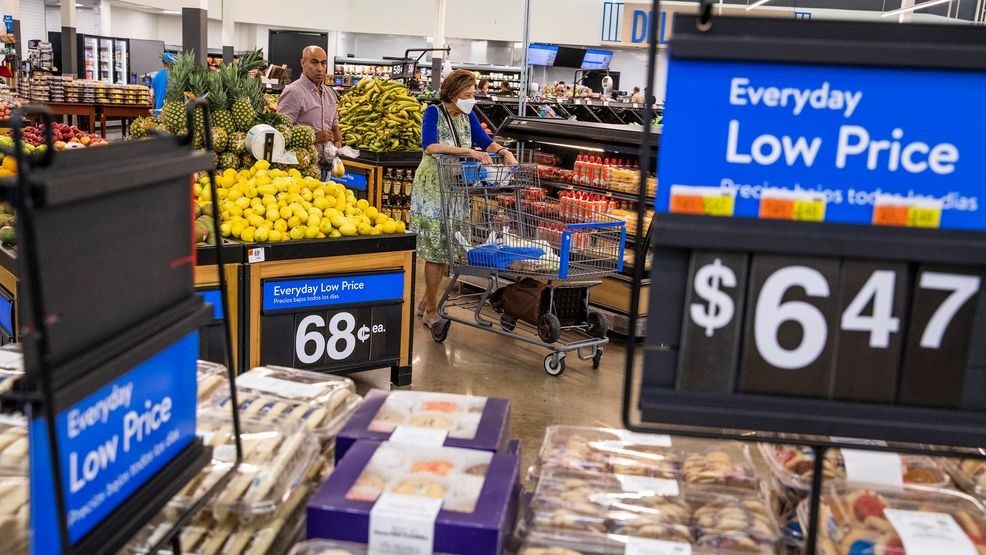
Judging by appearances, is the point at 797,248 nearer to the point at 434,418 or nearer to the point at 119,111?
the point at 434,418

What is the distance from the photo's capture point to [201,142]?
4.89 m

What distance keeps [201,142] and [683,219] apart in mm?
4210

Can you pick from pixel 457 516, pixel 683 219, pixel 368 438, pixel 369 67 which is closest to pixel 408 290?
pixel 368 438

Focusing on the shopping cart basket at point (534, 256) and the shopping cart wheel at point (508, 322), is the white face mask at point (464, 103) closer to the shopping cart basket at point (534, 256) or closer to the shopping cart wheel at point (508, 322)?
the shopping cart basket at point (534, 256)

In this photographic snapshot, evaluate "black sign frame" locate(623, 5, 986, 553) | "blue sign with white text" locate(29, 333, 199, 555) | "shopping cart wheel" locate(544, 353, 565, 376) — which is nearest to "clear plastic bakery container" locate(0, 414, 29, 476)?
"blue sign with white text" locate(29, 333, 199, 555)

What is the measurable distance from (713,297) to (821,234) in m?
0.16

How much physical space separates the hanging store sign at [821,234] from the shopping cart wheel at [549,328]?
416cm

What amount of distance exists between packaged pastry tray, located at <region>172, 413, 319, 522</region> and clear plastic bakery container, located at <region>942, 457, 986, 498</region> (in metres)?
1.34

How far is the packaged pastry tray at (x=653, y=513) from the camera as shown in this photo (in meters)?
1.58

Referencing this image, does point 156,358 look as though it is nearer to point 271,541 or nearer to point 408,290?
point 271,541

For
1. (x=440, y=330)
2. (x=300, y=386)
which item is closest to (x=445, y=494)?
(x=300, y=386)

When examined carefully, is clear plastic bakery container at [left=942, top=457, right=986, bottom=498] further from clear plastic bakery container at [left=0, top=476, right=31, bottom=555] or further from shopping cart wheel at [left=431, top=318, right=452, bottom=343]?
shopping cart wheel at [left=431, top=318, right=452, bottom=343]

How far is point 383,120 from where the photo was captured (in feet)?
30.6

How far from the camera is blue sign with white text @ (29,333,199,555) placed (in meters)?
1.02
